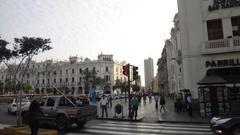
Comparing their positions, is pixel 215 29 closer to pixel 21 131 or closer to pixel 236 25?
pixel 236 25

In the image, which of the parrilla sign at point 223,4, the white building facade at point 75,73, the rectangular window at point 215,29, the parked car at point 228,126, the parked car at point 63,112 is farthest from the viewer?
the white building facade at point 75,73

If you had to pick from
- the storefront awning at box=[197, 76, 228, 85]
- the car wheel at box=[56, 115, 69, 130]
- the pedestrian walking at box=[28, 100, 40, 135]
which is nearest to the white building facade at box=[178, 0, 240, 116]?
the storefront awning at box=[197, 76, 228, 85]

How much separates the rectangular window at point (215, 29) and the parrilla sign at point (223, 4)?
1182mm

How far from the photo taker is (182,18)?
90.7 ft

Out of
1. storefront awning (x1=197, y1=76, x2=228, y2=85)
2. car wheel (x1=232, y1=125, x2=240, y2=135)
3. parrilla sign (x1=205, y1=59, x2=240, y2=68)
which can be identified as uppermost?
parrilla sign (x1=205, y1=59, x2=240, y2=68)

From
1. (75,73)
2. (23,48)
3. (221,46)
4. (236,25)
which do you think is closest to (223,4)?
(236,25)

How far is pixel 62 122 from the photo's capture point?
54.0 feet

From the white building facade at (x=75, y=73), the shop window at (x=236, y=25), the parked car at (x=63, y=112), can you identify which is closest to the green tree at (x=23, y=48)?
the parked car at (x=63, y=112)

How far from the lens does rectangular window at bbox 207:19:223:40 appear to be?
26359 millimetres

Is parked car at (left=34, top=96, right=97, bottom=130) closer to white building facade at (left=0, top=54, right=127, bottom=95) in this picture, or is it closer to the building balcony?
the building balcony

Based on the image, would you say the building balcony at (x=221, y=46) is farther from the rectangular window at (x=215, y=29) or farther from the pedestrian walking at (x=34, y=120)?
the pedestrian walking at (x=34, y=120)

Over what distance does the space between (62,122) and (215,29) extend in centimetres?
1684

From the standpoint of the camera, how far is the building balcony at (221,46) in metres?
24.7

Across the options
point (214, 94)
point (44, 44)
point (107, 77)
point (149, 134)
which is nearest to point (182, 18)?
point (214, 94)
